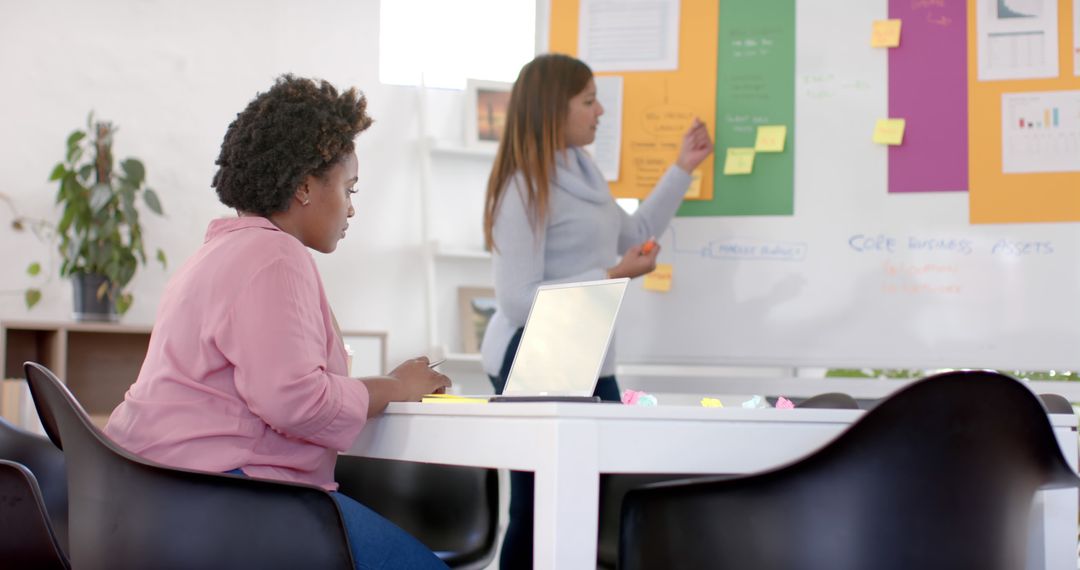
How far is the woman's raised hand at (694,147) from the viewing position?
3.10 metres

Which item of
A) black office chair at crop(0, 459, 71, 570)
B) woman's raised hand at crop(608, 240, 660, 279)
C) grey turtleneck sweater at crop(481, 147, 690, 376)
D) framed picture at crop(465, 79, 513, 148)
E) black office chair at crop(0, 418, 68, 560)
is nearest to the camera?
black office chair at crop(0, 459, 71, 570)

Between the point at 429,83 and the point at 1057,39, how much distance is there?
275 cm

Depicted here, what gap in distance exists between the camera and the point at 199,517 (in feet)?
4.24

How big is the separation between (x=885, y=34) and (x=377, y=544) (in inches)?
91.1

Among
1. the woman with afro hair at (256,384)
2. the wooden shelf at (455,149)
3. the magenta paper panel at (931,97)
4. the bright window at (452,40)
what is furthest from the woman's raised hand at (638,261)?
the bright window at (452,40)

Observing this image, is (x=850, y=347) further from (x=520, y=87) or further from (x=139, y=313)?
(x=139, y=313)

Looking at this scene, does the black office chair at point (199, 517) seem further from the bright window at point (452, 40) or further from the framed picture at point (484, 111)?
the bright window at point (452, 40)

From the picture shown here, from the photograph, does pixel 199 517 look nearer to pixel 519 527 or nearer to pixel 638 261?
pixel 519 527

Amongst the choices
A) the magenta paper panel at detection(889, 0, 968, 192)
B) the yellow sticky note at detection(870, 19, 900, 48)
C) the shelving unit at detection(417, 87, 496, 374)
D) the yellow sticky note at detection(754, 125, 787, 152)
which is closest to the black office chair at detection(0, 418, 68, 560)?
the yellow sticky note at detection(754, 125, 787, 152)

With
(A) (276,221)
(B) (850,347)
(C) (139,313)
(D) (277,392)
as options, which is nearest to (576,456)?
(D) (277,392)

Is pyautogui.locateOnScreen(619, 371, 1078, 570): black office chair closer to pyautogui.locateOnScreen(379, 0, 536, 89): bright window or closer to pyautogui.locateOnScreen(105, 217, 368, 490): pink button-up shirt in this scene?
pyautogui.locateOnScreen(105, 217, 368, 490): pink button-up shirt

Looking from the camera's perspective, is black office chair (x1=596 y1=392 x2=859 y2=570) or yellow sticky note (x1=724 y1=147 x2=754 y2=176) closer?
black office chair (x1=596 y1=392 x2=859 y2=570)

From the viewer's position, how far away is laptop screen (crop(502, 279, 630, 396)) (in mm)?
1602

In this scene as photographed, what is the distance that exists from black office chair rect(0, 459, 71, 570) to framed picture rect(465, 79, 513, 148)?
10.9 ft
